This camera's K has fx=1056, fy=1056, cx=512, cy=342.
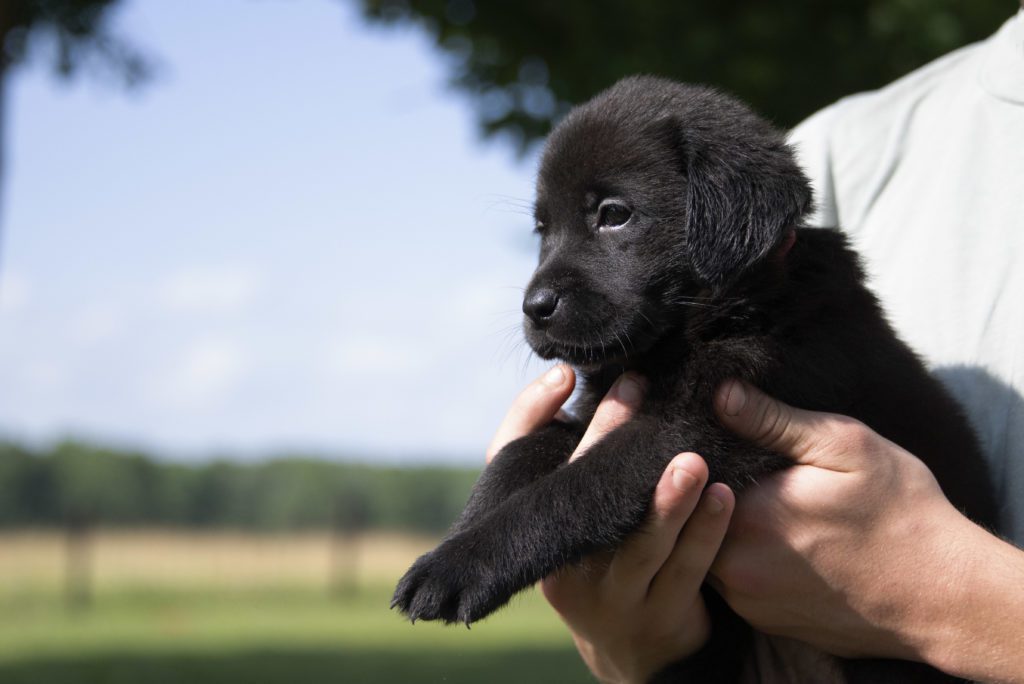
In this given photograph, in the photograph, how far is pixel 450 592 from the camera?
2188 millimetres

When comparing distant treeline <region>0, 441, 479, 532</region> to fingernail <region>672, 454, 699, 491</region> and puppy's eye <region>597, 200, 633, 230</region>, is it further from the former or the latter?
fingernail <region>672, 454, 699, 491</region>

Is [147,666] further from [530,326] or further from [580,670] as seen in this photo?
[530,326]

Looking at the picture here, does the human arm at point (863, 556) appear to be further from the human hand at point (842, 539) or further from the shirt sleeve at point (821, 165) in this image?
the shirt sleeve at point (821, 165)

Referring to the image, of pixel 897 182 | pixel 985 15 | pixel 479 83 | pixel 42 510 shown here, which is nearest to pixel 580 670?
pixel 479 83

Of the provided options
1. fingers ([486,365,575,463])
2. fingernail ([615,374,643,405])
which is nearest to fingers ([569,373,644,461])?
fingernail ([615,374,643,405])

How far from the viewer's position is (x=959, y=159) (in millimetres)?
2699

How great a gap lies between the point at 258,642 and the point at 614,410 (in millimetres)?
11369

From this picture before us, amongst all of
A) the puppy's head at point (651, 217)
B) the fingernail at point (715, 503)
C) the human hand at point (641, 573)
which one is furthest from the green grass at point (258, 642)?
the fingernail at point (715, 503)

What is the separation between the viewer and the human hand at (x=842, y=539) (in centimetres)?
215

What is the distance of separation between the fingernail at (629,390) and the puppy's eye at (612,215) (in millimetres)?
366

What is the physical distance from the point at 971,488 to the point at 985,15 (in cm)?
594

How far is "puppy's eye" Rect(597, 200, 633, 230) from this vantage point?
98.3 inches

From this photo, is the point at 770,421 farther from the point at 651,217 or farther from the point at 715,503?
the point at 651,217

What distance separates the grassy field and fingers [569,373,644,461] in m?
6.18
